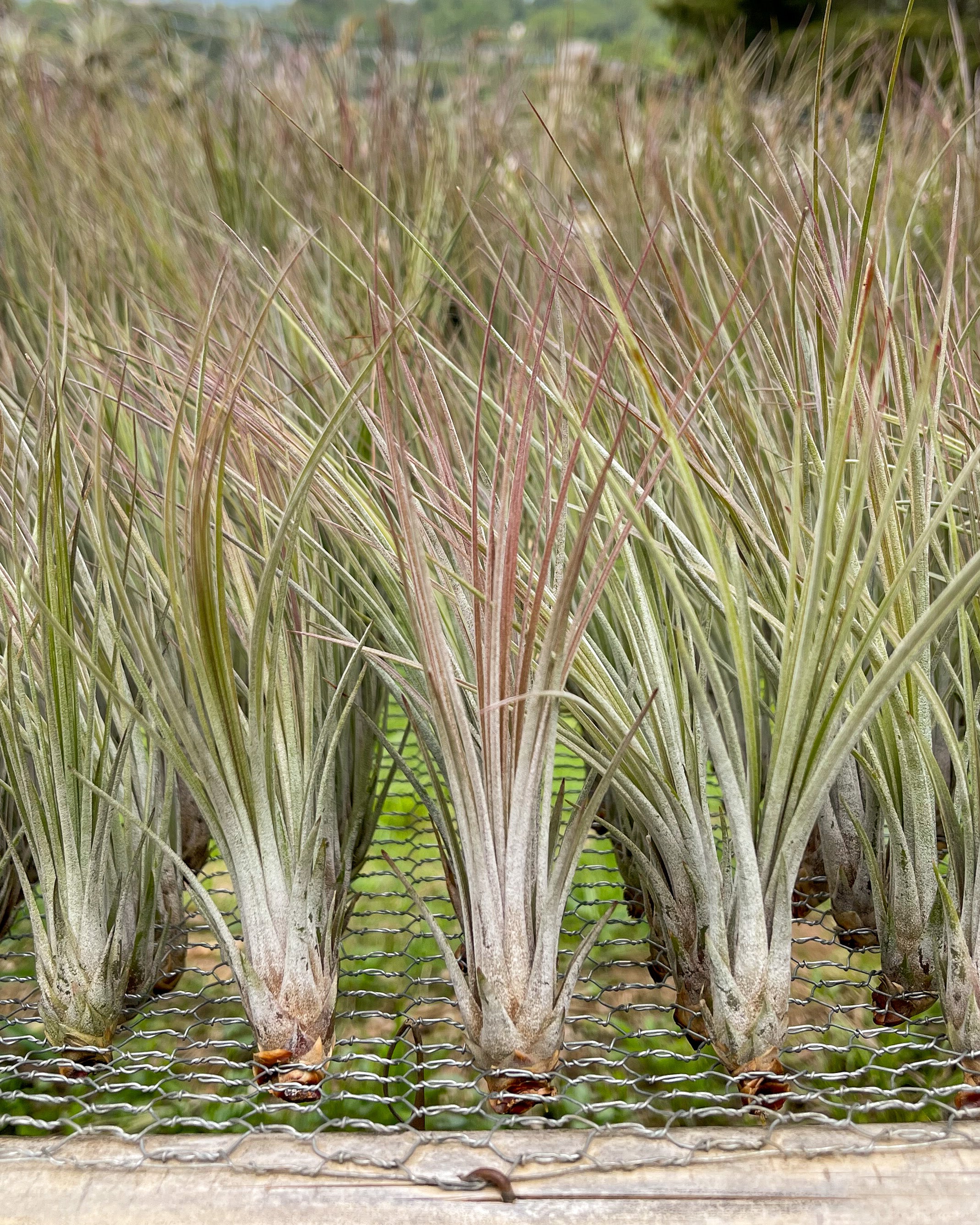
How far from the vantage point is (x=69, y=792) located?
0.65m

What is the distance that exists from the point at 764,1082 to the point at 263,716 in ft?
1.44

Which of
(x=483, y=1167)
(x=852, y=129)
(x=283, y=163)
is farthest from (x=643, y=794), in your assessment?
(x=852, y=129)

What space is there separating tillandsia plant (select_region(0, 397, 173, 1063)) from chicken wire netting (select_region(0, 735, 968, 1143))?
6 centimetres

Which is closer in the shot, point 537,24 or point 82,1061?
point 82,1061

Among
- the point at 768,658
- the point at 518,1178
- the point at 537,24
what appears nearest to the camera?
the point at 518,1178

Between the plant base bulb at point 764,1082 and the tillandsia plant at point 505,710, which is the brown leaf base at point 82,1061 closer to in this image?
the tillandsia plant at point 505,710

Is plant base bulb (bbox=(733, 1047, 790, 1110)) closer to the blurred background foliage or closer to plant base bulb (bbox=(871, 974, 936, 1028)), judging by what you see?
plant base bulb (bbox=(871, 974, 936, 1028))

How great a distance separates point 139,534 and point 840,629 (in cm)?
54

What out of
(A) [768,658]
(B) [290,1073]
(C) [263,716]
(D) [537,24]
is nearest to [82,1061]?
(B) [290,1073]

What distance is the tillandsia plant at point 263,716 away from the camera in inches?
22.2

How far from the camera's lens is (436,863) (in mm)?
1069

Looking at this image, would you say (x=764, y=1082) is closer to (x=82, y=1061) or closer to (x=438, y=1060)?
(x=438, y=1060)

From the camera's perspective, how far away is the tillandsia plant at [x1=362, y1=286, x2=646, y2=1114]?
559mm

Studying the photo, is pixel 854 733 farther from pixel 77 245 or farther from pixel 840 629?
pixel 77 245
